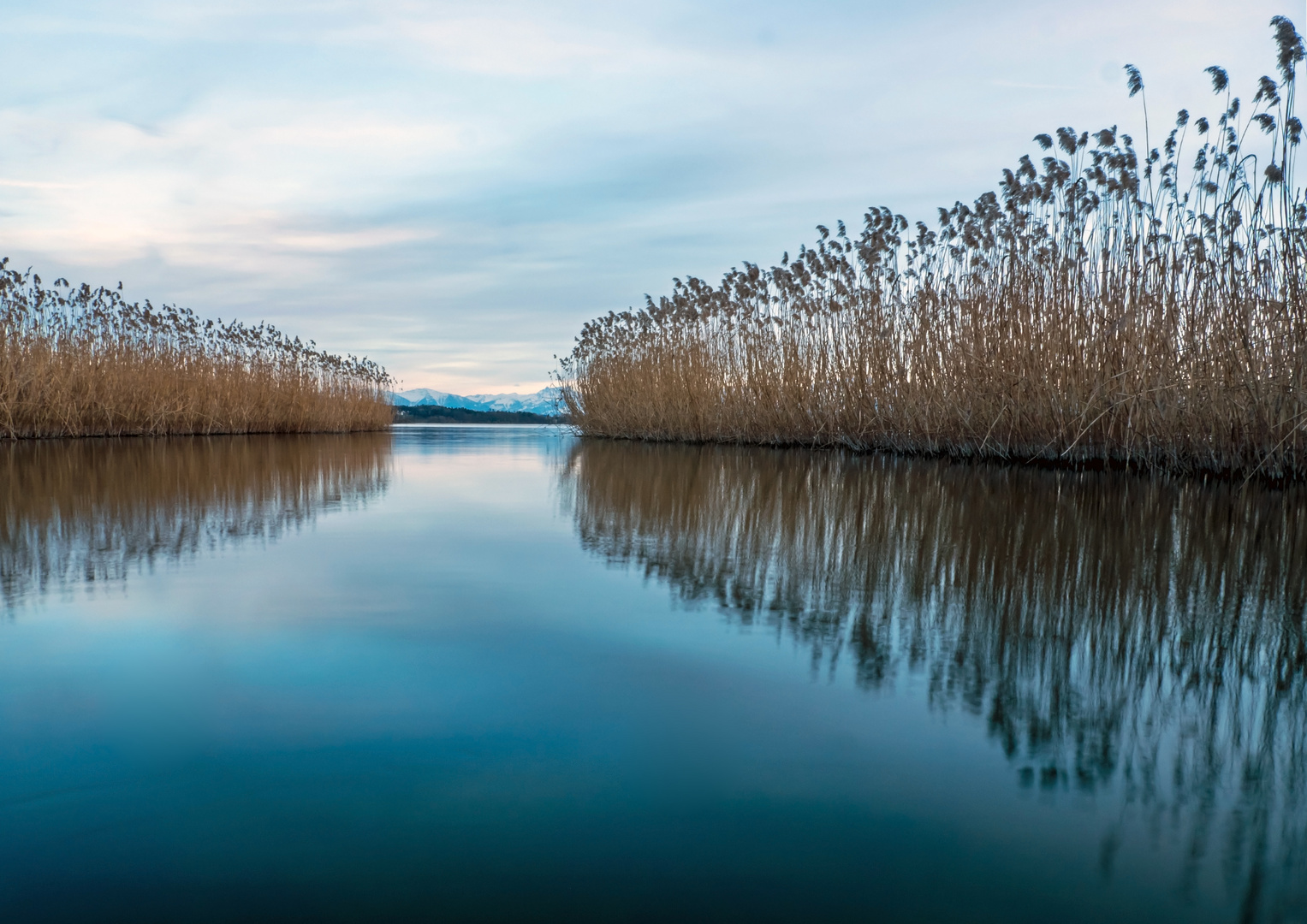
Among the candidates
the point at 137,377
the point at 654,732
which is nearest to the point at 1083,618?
the point at 654,732

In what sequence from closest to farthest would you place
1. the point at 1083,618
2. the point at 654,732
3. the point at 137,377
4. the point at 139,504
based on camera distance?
1. the point at 654,732
2. the point at 1083,618
3. the point at 139,504
4. the point at 137,377

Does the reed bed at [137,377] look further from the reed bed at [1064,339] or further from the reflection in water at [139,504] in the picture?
the reed bed at [1064,339]

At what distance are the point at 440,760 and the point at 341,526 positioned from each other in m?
2.12

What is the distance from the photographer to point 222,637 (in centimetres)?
143

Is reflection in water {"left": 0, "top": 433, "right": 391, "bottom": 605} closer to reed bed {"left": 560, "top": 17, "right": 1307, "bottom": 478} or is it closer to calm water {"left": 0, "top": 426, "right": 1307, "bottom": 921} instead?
calm water {"left": 0, "top": 426, "right": 1307, "bottom": 921}

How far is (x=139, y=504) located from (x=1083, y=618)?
3.30 m

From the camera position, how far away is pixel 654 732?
1.04 metres

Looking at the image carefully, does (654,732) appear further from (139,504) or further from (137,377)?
(137,377)

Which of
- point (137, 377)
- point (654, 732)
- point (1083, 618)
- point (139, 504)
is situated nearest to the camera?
point (654, 732)

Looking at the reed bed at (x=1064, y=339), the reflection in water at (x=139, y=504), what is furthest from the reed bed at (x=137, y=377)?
the reed bed at (x=1064, y=339)

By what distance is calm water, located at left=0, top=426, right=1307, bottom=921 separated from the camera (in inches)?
28.4

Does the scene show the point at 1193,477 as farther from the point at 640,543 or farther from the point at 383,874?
the point at 383,874

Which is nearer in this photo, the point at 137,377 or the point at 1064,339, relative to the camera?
the point at 1064,339

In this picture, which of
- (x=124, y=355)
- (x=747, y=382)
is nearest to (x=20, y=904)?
(x=747, y=382)
